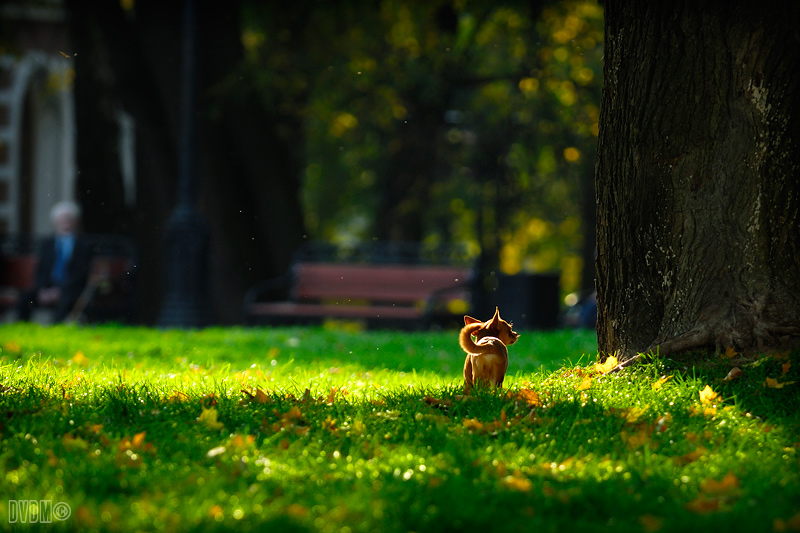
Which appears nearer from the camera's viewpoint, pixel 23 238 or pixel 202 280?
pixel 202 280

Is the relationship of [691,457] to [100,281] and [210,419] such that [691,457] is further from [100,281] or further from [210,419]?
[100,281]

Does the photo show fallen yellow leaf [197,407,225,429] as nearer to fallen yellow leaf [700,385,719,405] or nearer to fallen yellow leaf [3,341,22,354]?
fallen yellow leaf [700,385,719,405]

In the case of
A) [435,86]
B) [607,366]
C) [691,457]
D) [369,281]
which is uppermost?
[435,86]

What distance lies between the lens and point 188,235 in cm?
1146

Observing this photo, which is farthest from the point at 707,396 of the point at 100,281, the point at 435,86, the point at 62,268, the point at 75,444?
the point at 435,86

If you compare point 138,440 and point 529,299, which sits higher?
point 138,440

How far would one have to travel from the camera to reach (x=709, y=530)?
3.12 metres

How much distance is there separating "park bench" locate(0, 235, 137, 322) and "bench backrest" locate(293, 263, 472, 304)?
2.38 m

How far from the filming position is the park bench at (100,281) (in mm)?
12859

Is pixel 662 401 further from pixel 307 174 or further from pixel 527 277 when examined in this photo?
pixel 307 174

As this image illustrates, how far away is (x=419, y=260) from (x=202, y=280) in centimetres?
453

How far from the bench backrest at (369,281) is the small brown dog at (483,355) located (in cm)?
870

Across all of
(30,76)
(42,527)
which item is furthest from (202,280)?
(30,76)

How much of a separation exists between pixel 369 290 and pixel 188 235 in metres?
3.31
